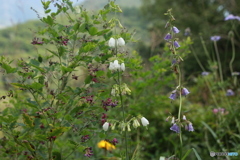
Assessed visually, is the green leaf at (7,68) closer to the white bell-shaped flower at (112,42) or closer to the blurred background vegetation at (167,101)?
the blurred background vegetation at (167,101)

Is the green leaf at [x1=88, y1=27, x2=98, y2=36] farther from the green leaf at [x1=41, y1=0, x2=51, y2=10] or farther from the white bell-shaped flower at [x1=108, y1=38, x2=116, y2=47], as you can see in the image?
the green leaf at [x1=41, y1=0, x2=51, y2=10]

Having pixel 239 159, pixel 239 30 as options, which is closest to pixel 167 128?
pixel 239 159

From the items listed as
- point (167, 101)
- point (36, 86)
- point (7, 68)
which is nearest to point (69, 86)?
point (36, 86)

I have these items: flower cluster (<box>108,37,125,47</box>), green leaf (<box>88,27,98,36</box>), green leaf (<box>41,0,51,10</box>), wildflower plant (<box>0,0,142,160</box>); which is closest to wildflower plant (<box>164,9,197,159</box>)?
wildflower plant (<box>0,0,142,160</box>)

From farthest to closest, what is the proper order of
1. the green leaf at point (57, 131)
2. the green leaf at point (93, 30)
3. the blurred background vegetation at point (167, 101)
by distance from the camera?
the blurred background vegetation at point (167, 101) → the green leaf at point (93, 30) → the green leaf at point (57, 131)

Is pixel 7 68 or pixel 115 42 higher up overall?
pixel 115 42

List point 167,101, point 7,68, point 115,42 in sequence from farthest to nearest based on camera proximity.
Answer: point 167,101 → point 115,42 → point 7,68

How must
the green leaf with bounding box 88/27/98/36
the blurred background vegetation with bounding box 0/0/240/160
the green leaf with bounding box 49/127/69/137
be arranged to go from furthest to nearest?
the blurred background vegetation with bounding box 0/0/240/160
the green leaf with bounding box 88/27/98/36
the green leaf with bounding box 49/127/69/137

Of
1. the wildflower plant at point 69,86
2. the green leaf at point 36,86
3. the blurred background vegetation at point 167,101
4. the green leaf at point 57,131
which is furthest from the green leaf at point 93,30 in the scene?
the green leaf at point 57,131

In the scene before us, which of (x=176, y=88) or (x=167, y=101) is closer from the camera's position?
(x=176, y=88)

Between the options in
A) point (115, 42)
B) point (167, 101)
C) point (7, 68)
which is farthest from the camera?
point (167, 101)

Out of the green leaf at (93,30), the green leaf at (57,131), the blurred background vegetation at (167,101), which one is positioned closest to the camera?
the green leaf at (57,131)


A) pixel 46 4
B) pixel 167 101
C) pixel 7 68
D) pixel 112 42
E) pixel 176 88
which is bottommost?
pixel 176 88

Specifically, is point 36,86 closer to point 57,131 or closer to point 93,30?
point 57,131
